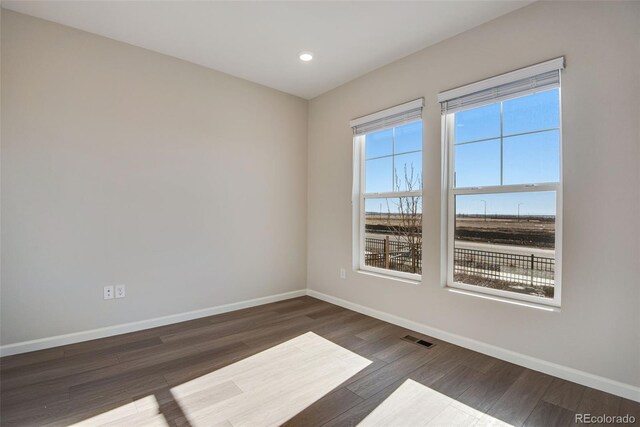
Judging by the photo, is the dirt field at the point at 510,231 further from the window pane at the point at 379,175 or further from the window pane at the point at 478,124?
the window pane at the point at 379,175

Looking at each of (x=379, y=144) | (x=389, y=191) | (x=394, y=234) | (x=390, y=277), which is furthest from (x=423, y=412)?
(x=379, y=144)

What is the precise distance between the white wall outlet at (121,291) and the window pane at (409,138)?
3.15m

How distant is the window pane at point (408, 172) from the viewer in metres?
3.23

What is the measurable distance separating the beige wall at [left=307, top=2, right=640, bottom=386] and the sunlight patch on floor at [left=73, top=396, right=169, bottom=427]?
2346 mm

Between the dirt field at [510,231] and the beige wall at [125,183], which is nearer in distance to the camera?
the dirt field at [510,231]

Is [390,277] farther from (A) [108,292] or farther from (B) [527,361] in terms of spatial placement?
(A) [108,292]

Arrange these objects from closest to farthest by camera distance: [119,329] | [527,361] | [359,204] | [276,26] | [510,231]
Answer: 1. [527,361]
2. [510,231]
3. [276,26]
4. [119,329]
5. [359,204]

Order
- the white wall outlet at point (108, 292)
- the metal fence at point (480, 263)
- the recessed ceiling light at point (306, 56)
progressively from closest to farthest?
the metal fence at point (480, 263) < the white wall outlet at point (108, 292) < the recessed ceiling light at point (306, 56)

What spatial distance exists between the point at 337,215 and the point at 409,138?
131 cm

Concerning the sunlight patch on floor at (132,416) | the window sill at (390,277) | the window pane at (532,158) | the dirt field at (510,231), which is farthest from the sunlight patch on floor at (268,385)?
the window pane at (532,158)

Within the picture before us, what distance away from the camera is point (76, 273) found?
2.74 metres

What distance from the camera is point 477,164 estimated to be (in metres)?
2.76

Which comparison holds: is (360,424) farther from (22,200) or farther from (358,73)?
(358,73)

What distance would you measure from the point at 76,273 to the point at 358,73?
3.52 metres
